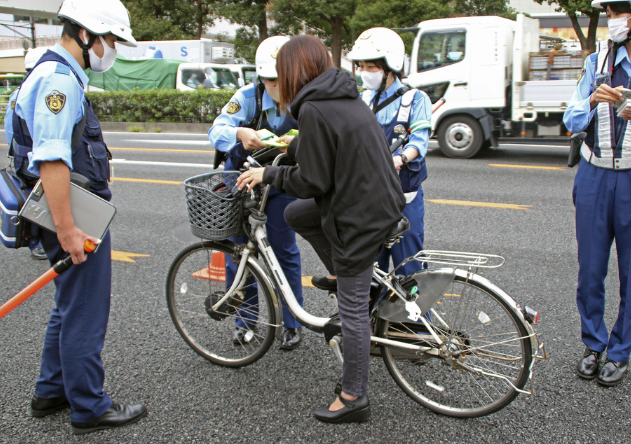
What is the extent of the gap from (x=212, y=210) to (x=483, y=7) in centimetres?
2972

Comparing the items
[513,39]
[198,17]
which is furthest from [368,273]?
[198,17]

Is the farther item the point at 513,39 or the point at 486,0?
the point at 486,0

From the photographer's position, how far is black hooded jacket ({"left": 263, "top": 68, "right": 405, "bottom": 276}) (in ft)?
7.49

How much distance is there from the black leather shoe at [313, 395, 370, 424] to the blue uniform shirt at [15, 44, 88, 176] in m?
1.65

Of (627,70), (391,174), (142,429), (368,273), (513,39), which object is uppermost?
(513,39)

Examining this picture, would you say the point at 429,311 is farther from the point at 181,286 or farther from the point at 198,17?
the point at 198,17

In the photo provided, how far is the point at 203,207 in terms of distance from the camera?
2848mm

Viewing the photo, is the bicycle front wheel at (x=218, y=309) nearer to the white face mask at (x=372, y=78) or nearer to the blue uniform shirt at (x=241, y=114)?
the blue uniform shirt at (x=241, y=114)

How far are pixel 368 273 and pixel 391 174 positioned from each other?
0.47 metres

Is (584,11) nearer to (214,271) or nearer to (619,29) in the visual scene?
(619,29)

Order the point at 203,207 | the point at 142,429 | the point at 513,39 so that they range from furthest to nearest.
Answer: the point at 513,39 < the point at 203,207 < the point at 142,429

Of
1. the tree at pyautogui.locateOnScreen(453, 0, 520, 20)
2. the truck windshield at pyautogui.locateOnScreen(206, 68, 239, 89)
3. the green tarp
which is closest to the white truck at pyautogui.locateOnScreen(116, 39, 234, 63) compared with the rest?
the green tarp

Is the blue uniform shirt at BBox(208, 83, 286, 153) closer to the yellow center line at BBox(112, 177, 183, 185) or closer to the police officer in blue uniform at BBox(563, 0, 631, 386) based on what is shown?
the police officer in blue uniform at BBox(563, 0, 631, 386)

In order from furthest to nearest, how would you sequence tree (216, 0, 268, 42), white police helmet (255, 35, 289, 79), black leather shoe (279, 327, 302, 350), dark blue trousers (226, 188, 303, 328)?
tree (216, 0, 268, 42)
black leather shoe (279, 327, 302, 350)
dark blue trousers (226, 188, 303, 328)
white police helmet (255, 35, 289, 79)
